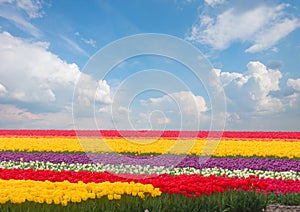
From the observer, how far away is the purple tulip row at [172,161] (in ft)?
43.5

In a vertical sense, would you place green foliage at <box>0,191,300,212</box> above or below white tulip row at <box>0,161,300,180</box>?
below

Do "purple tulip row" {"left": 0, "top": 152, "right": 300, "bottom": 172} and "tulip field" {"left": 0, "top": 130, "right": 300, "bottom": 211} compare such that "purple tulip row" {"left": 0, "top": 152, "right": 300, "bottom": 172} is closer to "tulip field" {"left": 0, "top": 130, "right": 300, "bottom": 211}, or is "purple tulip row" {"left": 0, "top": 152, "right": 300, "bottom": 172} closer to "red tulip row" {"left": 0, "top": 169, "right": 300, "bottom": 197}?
"tulip field" {"left": 0, "top": 130, "right": 300, "bottom": 211}

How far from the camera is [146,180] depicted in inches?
328

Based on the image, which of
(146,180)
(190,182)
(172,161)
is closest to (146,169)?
(172,161)

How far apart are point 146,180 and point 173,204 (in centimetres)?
215

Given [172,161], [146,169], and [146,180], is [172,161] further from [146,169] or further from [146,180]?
[146,180]

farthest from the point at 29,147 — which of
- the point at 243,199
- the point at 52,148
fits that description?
the point at 243,199

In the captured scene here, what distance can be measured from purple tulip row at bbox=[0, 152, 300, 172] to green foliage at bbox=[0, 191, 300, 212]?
5770 mm

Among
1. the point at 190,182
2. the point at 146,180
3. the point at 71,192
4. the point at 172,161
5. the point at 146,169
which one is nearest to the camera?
the point at 71,192

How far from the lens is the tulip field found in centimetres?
631

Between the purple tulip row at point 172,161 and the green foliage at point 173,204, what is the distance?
5770mm

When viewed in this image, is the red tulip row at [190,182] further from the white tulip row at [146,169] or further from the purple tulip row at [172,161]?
the purple tulip row at [172,161]

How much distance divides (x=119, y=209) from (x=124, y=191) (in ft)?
3.76

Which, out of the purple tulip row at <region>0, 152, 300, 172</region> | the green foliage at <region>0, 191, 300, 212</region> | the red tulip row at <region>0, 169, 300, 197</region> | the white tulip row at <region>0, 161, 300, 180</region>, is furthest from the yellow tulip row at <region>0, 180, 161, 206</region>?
the purple tulip row at <region>0, 152, 300, 172</region>
